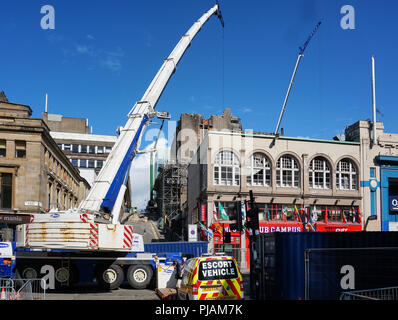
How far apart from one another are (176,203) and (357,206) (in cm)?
4161

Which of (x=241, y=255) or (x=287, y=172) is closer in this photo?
(x=241, y=255)

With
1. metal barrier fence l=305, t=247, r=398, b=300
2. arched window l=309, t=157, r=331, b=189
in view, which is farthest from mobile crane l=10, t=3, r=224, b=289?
arched window l=309, t=157, r=331, b=189

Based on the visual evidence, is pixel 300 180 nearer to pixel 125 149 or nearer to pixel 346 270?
pixel 125 149

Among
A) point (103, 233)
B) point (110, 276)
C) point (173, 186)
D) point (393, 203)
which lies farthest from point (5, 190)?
point (173, 186)

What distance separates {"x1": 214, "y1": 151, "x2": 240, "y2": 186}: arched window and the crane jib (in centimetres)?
1787

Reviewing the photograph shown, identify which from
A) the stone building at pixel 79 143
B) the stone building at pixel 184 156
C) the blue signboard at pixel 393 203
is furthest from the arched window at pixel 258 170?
the stone building at pixel 79 143

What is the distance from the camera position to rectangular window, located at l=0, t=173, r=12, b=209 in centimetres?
3762

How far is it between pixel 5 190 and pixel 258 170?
73.9 ft

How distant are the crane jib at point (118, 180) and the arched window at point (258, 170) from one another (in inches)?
770

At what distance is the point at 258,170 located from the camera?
41156 millimetres

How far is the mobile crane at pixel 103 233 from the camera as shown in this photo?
60.5 ft

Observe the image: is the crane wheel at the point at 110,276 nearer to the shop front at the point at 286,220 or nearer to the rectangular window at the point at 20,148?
the shop front at the point at 286,220

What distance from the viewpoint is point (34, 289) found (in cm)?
2139
